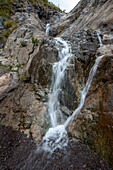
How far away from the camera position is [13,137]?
3.62 metres

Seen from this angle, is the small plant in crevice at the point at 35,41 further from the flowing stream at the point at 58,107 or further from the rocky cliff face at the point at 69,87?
the flowing stream at the point at 58,107

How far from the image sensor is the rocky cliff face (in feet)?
9.25

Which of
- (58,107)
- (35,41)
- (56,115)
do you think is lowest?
(56,115)

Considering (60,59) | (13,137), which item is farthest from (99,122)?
(60,59)

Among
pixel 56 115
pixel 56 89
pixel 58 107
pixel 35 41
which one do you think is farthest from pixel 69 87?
pixel 35 41

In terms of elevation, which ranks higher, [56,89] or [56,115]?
[56,89]

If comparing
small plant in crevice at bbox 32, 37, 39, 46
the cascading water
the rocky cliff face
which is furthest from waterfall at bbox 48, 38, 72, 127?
small plant in crevice at bbox 32, 37, 39, 46

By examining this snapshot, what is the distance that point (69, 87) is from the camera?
15.6 feet

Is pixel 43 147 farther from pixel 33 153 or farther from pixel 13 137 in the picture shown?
pixel 13 137

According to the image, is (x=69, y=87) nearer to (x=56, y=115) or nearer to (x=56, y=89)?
(x=56, y=89)

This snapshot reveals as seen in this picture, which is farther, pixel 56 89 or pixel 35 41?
pixel 35 41

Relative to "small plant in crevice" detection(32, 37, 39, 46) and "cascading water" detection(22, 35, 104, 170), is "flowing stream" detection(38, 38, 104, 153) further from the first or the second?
"small plant in crevice" detection(32, 37, 39, 46)

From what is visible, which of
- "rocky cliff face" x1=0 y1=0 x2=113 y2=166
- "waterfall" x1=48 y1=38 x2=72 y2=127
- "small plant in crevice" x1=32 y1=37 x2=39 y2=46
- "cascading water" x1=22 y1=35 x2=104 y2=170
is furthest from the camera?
"small plant in crevice" x1=32 y1=37 x2=39 y2=46

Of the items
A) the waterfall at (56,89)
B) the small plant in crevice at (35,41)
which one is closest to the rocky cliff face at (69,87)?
the small plant in crevice at (35,41)
